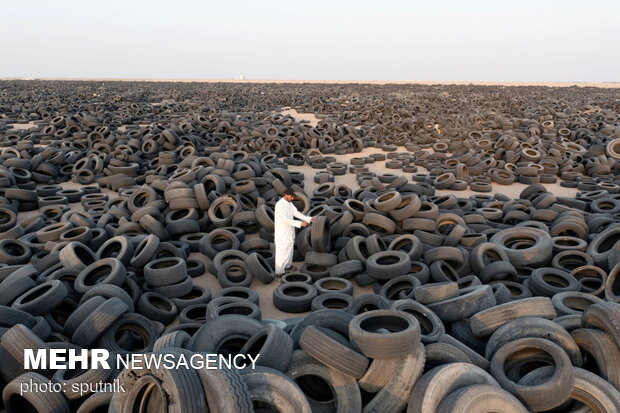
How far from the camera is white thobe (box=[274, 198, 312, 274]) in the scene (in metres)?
8.49

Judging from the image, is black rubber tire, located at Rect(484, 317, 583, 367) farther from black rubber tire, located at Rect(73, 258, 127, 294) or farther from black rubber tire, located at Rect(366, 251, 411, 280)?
black rubber tire, located at Rect(73, 258, 127, 294)

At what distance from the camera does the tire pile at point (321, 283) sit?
416cm

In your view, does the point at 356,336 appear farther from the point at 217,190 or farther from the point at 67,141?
the point at 67,141

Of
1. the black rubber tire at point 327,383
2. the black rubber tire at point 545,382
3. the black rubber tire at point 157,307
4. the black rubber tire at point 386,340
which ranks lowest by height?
the black rubber tire at point 157,307

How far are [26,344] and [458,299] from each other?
5.61 metres

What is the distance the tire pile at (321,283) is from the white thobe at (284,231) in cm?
40

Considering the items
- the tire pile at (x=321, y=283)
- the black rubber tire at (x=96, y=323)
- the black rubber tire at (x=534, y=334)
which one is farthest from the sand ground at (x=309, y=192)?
the black rubber tire at (x=534, y=334)

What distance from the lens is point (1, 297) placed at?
6.27 m

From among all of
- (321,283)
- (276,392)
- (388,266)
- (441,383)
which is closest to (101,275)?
(321,283)

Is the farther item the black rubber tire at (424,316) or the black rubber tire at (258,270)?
the black rubber tire at (258,270)

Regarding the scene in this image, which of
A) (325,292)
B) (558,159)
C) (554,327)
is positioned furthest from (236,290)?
(558,159)

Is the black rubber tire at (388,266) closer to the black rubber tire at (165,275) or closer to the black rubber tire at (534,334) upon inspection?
the black rubber tire at (534,334)

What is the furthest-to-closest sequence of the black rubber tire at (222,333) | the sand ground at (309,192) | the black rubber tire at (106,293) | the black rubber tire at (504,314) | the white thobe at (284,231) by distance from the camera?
the white thobe at (284,231) < the sand ground at (309,192) < the black rubber tire at (106,293) < the black rubber tire at (504,314) < the black rubber tire at (222,333)

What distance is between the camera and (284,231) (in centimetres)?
852
